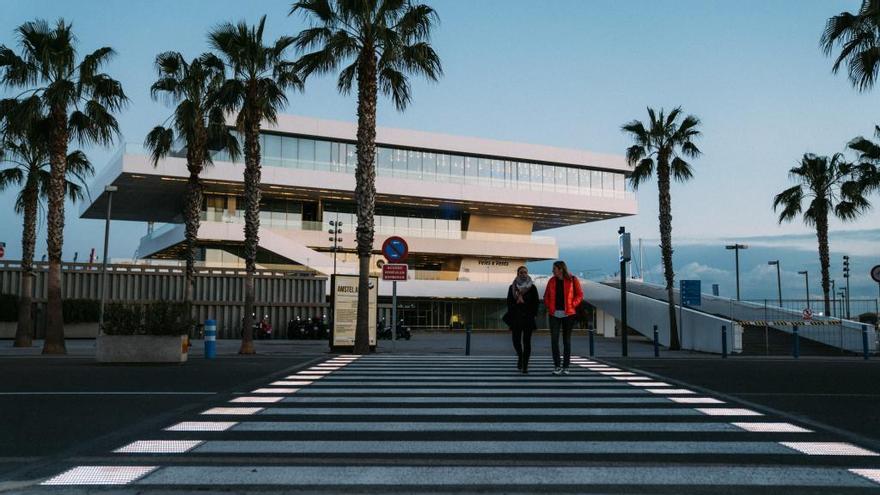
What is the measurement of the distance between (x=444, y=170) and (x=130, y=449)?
54.7 meters

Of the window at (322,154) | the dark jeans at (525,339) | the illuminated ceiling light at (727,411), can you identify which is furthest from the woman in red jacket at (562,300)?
the window at (322,154)

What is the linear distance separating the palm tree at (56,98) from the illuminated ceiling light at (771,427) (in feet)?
63.3

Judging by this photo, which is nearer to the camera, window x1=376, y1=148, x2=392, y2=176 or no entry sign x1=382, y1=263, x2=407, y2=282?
no entry sign x1=382, y1=263, x2=407, y2=282

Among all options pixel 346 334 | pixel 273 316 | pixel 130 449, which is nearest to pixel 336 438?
pixel 130 449

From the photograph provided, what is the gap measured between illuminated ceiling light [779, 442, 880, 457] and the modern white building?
42070 mm

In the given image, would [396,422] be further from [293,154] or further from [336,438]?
[293,154]

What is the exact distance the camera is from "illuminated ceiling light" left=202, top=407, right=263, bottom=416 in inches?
325

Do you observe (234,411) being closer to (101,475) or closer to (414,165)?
(101,475)

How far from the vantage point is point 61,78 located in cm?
2158

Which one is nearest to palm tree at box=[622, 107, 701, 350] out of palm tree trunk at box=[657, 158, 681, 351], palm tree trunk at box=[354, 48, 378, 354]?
palm tree trunk at box=[657, 158, 681, 351]

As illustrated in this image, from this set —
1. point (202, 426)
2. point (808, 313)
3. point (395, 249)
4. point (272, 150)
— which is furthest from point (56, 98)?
point (272, 150)

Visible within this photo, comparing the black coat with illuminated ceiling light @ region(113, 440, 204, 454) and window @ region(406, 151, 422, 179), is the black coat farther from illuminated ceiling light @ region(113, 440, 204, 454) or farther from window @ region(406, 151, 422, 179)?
window @ region(406, 151, 422, 179)

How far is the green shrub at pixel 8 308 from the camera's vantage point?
34.6 meters

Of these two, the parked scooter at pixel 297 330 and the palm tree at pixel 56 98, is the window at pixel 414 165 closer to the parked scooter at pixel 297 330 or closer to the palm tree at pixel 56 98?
the parked scooter at pixel 297 330
